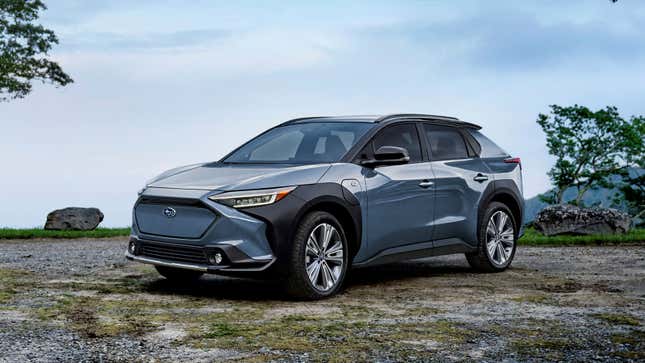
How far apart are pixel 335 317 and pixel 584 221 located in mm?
12433

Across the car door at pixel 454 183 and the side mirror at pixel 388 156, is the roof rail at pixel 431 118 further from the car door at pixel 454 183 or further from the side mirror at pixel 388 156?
the side mirror at pixel 388 156

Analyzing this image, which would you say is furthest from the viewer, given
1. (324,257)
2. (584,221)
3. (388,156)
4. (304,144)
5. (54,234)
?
(54,234)

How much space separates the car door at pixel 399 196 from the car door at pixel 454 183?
7.2 inches

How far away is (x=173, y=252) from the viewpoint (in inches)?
308

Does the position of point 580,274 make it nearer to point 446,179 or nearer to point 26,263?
point 446,179

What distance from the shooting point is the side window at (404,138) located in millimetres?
8997

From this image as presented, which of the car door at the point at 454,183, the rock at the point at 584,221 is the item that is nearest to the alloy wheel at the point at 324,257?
the car door at the point at 454,183

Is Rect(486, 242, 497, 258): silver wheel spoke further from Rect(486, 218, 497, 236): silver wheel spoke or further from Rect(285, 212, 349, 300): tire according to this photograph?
Rect(285, 212, 349, 300): tire

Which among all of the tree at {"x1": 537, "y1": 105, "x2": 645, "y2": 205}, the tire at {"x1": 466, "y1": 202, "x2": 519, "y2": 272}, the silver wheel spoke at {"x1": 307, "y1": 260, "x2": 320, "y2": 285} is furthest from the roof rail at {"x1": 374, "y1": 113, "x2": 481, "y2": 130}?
the tree at {"x1": 537, "y1": 105, "x2": 645, "y2": 205}

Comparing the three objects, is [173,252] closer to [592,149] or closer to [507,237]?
[507,237]

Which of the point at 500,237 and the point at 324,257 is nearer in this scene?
the point at 324,257

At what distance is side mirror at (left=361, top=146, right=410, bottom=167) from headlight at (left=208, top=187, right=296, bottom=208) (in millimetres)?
1256

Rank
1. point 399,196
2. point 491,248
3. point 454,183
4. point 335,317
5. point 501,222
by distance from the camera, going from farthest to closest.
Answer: point 501,222
point 491,248
point 454,183
point 399,196
point 335,317

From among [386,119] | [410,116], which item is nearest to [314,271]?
[386,119]
